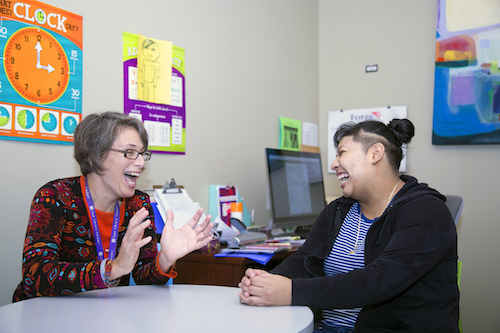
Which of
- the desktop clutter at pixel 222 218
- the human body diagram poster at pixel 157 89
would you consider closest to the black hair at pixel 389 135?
the desktop clutter at pixel 222 218

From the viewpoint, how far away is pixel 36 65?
163 centimetres

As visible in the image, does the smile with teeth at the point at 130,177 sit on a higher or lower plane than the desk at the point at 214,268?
higher

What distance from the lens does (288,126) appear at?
3.15m

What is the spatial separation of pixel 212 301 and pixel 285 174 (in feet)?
4.77

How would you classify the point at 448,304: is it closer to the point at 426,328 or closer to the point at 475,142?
the point at 426,328

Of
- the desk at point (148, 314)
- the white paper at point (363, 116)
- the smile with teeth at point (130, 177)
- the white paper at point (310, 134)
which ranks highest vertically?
the white paper at point (363, 116)

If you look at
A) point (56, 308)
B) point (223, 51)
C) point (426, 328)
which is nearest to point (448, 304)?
point (426, 328)

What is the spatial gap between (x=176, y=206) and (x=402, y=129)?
1010 mm

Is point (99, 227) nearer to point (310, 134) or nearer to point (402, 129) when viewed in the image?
point (402, 129)

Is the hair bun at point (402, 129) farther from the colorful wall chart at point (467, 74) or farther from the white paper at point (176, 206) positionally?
the colorful wall chart at point (467, 74)

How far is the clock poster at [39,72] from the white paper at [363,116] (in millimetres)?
2067

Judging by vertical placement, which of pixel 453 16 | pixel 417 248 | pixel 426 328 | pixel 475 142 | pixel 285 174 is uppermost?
pixel 453 16

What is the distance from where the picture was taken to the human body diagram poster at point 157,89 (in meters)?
2.02

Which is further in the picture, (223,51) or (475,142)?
(475,142)
